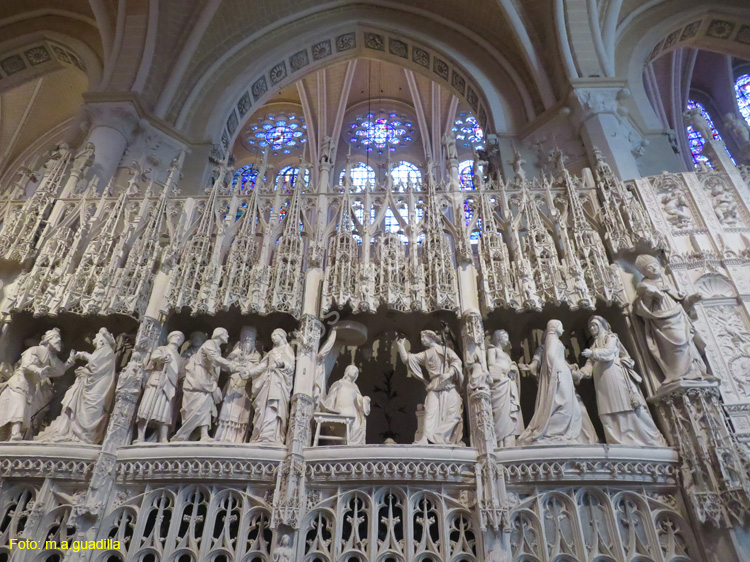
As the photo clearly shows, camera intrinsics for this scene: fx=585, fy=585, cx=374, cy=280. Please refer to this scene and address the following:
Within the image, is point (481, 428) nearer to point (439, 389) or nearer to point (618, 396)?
point (439, 389)

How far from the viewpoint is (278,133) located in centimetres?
2241

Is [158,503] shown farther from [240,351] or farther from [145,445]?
[240,351]

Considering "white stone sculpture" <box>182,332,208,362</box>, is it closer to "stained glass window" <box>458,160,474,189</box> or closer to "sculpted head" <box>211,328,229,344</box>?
"sculpted head" <box>211,328,229,344</box>

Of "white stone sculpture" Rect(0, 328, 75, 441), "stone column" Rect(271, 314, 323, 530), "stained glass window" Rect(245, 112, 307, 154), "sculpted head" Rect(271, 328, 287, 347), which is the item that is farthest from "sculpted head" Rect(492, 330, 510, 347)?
"stained glass window" Rect(245, 112, 307, 154)

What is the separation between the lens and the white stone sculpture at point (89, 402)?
6.94 m

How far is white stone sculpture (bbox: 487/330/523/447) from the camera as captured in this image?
22.4 ft

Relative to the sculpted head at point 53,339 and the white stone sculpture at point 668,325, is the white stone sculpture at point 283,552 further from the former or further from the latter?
the white stone sculpture at point 668,325

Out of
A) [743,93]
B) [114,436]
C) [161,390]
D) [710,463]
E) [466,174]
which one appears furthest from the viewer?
[466,174]

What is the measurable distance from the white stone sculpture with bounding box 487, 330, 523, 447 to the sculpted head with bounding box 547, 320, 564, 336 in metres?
0.55

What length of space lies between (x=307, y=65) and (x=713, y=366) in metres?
11.8

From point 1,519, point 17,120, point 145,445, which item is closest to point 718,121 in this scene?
point 145,445

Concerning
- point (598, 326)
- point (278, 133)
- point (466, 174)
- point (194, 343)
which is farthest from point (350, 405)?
point (278, 133)

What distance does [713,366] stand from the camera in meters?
7.15

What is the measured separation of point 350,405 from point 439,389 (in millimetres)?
1105
